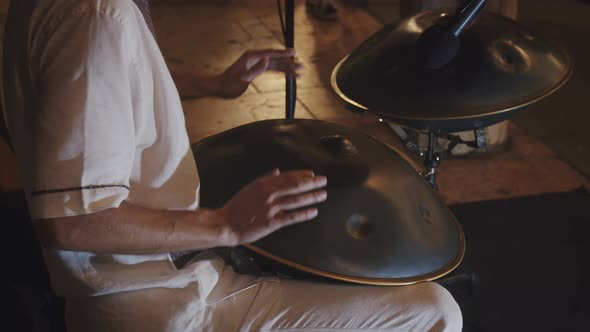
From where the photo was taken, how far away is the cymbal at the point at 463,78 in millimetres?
1019

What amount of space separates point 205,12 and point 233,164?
8.80ft

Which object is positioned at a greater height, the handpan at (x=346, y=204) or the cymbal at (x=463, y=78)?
the cymbal at (x=463, y=78)

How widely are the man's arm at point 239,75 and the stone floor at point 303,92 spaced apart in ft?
0.41

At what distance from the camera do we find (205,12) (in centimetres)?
354

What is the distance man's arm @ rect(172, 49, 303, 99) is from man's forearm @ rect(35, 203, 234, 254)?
0.40 metres

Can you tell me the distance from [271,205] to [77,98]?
0.26 metres

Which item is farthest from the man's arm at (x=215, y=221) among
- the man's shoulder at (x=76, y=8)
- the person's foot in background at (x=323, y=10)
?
the person's foot in background at (x=323, y=10)

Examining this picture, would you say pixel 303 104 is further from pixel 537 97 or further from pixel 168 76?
pixel 168 76

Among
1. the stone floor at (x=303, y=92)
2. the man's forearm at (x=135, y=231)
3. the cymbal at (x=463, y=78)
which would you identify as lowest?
the stone floor at (x=303, y=92)

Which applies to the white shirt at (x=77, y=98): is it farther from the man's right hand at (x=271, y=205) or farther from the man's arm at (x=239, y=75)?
the man's arm at (x=239, y=75)

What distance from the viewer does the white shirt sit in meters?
0.70

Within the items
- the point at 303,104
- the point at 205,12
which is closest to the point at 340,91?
the point at 303,104

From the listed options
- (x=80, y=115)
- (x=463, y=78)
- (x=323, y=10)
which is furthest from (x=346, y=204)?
(x=323, y=10)

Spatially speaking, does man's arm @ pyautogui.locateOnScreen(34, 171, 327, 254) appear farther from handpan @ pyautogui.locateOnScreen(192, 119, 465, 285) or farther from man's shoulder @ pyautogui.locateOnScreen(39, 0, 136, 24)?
man's shoulder @ pyautogui.locateOnScreen(39, 0, 136, 24)
